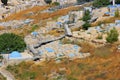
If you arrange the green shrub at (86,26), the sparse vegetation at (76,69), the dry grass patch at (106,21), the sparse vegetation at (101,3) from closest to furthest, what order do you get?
the sparse vegetation at (76,69) < the green shrub at (86,26) < the dry grass patch at (106,21) < the sparse vegetation at (101,3)

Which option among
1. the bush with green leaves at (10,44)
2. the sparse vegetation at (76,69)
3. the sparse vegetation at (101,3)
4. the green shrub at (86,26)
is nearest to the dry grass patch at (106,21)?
the green shrub at (86,26)

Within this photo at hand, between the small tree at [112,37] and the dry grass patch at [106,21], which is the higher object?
the small tree at [112,37]

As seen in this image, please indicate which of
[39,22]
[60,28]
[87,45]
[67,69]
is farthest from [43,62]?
[39,22]

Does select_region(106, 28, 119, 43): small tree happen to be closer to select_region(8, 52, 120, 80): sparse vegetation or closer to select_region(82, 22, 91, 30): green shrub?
select_region(8, 52, 120, 80): sparse vegetation

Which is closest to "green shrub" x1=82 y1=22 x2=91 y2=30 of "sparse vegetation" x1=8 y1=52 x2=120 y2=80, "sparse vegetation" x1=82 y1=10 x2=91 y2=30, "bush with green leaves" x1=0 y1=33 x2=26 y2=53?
"sparse vegetation" x1=82 y1=10 x2=91 y2=30

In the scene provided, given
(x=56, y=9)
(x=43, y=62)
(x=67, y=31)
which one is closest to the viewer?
(x=43, y=62)

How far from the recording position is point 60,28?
196 ft

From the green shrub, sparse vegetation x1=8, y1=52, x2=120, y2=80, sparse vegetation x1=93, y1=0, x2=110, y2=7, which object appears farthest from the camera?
sparse vegetation x1=93, y1=0, x2=110, y2=7

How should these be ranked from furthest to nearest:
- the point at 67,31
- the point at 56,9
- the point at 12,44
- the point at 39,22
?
the point at 56,9
the point at 39,22
the point at 67,31
the point at 12,44

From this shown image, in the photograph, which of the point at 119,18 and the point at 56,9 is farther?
the point at 56,9

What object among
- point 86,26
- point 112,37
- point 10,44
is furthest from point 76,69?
point 86,26

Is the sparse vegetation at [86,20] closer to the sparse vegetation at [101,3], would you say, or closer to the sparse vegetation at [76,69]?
the sparse vegetation at [101,3]

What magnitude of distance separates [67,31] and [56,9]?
24.4 meters

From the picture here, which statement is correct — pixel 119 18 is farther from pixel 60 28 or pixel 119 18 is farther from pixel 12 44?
pixel 12 44
